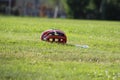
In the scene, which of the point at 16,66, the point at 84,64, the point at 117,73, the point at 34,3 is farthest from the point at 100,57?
the point at 34,3

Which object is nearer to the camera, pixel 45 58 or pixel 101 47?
pixel 45 58

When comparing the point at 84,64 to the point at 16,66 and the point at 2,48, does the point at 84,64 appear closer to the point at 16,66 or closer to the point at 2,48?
the point at 16,66

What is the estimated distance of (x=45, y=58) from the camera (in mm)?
10477

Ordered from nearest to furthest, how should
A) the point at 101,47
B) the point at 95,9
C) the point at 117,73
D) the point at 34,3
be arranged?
1. the point at 117,73
2. the point at 101,47
3. the point at 95,9
4. the point at 34,3

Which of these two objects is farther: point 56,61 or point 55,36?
point 55,36

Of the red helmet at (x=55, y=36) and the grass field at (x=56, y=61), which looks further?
the red helmet at (x=55, y=36)

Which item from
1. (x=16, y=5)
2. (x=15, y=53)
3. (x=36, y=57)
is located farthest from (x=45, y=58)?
(x=16, y=5)

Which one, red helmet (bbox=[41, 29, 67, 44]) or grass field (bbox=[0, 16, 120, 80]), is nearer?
grass field (bbox=[0, 16, 120, 80])

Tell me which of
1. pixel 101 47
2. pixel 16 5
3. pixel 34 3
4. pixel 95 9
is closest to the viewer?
pixel 101 47

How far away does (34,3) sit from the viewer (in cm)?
9562

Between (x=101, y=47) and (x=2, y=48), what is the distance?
3403 millimetres

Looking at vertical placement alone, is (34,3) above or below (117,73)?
below

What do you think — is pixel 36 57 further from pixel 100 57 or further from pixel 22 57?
pixel 100 57

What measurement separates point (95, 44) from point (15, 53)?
12.9 ft
